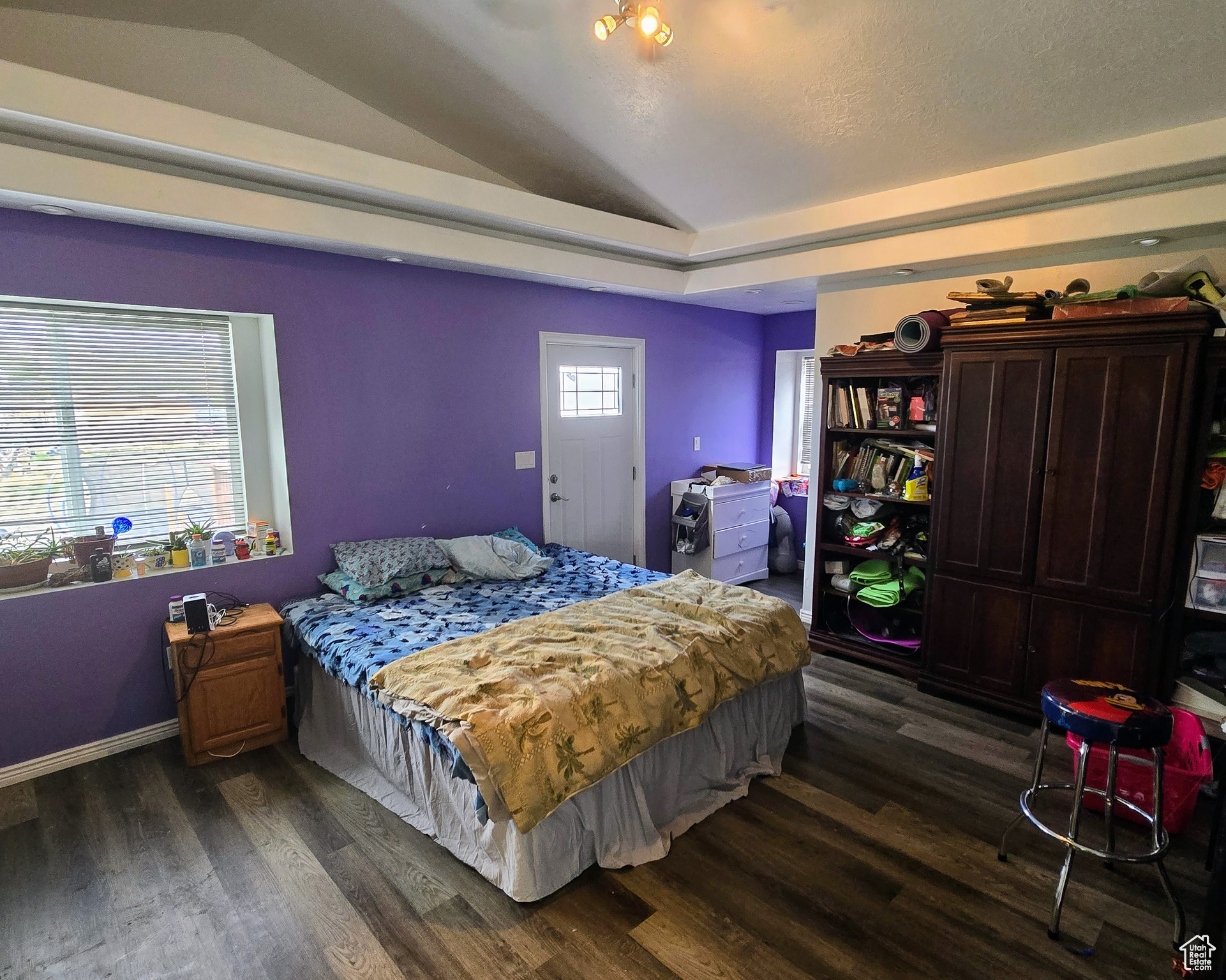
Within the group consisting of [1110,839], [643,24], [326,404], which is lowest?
[1110,839]

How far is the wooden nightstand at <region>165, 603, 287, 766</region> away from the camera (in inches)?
108

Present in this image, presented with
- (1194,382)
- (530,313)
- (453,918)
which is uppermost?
(530,313)

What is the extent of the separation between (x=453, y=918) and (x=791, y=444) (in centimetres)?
484

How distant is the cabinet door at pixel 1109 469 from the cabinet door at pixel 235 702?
11.9ft

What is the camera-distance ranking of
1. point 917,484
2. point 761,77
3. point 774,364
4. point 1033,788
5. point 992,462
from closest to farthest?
point 1033,788 < point 761,77 < point 992,462 < point 917,484 < point 774,364

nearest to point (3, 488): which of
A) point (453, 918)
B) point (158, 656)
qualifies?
point (158, 656)

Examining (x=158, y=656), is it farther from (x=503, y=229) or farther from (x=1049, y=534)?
(x=1049, y=534)

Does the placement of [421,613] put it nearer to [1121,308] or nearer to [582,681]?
[582,681]

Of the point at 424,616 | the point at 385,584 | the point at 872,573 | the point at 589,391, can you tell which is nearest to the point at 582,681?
the point at 424,616

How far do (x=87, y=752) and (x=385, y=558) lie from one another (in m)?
1.48

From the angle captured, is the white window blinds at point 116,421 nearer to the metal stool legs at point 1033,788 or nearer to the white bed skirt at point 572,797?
the white bed skirt at point 572,797

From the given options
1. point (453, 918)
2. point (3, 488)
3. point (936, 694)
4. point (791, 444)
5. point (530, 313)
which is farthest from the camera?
Answer: point (791, 444)

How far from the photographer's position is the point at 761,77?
2660 millimetres

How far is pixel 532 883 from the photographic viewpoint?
2023 millimetres
